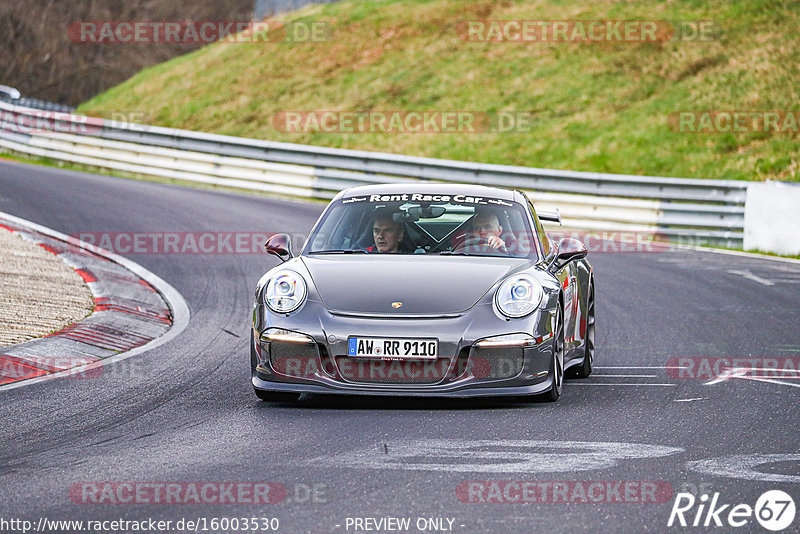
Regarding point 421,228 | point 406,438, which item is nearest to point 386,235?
point 421,228

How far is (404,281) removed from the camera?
7.46 meters

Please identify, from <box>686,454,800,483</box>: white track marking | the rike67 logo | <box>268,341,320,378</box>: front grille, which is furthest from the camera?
<box>268,341,320,378</box>: front grille

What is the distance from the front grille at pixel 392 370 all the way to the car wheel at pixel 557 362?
750 mm

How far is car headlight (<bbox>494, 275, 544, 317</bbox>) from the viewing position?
24.0 ft

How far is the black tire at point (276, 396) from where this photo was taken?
738 centimetres

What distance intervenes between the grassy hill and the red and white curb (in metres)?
15.3

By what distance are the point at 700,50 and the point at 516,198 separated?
25.0 meters

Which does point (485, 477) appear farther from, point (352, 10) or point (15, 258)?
point (352, 10)

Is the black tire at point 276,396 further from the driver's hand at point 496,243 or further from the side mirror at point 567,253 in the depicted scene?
the side mirror at point 567,253

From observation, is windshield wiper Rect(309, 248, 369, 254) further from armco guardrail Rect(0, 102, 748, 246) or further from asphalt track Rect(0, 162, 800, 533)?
armco guardrail Rect(0, 102, 748, 246)

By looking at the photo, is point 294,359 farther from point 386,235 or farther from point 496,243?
point 496,243

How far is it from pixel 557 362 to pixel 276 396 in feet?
5.69

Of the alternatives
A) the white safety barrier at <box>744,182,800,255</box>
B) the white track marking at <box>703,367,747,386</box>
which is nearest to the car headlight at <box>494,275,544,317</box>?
the white track marking at <box>703,367,747,386</box>

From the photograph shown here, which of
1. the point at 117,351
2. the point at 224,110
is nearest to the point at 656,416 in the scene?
the point at 117,351
